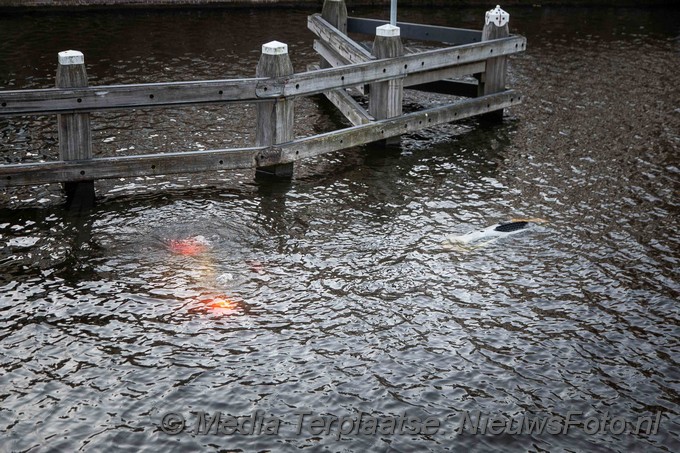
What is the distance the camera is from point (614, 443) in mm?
6414

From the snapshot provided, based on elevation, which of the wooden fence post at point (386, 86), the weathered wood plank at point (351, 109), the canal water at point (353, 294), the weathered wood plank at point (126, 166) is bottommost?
the canal water at point (353, 294)

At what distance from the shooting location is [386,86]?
12375mm

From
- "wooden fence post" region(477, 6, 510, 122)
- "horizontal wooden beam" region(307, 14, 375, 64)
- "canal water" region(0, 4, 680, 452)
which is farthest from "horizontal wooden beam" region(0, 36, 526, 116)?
"canal water" region(0, 4, 680, 452)

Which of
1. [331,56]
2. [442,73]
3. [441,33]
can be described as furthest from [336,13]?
[442,73]

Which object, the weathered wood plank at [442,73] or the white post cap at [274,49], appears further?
the weathered wood plank at [442,73]

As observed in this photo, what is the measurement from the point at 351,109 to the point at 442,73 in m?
1.54

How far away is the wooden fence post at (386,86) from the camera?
12203mm

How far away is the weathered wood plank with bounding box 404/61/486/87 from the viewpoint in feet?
42.9

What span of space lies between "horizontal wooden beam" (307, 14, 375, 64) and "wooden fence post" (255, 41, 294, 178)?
1966 mm

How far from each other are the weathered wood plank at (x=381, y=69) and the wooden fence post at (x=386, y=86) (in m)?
0.15

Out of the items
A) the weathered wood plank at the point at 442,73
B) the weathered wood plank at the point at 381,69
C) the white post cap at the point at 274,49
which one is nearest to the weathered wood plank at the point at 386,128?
the weathered wood plank at the point at 442,73

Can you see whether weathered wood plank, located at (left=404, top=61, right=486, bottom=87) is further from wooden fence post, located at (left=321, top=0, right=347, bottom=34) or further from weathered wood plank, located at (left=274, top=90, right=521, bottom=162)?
wooden fence post, located at (left=321, top=0, right=347, bottom=34)

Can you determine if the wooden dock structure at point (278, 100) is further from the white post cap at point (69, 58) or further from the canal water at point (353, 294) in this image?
the canal water at point (353, 294)

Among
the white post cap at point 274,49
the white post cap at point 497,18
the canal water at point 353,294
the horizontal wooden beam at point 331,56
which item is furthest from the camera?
the horizontal wooden beam at point 331,56
